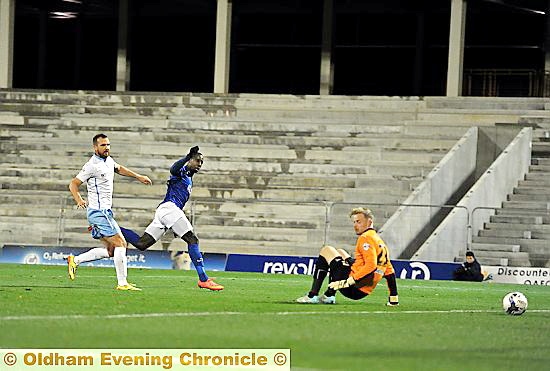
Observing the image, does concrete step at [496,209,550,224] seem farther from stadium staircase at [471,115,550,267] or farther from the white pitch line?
the white pitch line

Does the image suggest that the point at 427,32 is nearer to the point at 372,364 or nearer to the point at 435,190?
the point at 435,190

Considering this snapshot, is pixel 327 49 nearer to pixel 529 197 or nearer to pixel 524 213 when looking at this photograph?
pixel 529 197

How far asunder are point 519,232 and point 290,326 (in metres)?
20.4

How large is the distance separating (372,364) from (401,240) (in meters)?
20.7

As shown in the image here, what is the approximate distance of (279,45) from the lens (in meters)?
53.3

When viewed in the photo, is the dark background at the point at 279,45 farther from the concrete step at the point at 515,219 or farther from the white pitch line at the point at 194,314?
the white pitch line at the point at 194,314

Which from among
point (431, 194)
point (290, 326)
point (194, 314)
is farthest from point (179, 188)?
point (431, 194)

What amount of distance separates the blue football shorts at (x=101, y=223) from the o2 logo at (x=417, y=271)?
41.2 feet

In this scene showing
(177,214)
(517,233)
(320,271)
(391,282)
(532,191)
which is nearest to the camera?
(320,271)

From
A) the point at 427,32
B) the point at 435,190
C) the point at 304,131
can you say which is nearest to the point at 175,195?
the point at 435,190

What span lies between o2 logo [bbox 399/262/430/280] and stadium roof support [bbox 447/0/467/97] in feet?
38.3

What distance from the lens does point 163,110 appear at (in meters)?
41.1

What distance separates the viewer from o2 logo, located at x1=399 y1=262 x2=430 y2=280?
30422mm

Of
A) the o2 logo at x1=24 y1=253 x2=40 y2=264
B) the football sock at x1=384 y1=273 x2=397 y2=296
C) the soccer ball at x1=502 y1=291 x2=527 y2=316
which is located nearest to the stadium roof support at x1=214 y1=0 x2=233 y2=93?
the o2 logo at x1=24 y1=253 x2=40 y2=264
